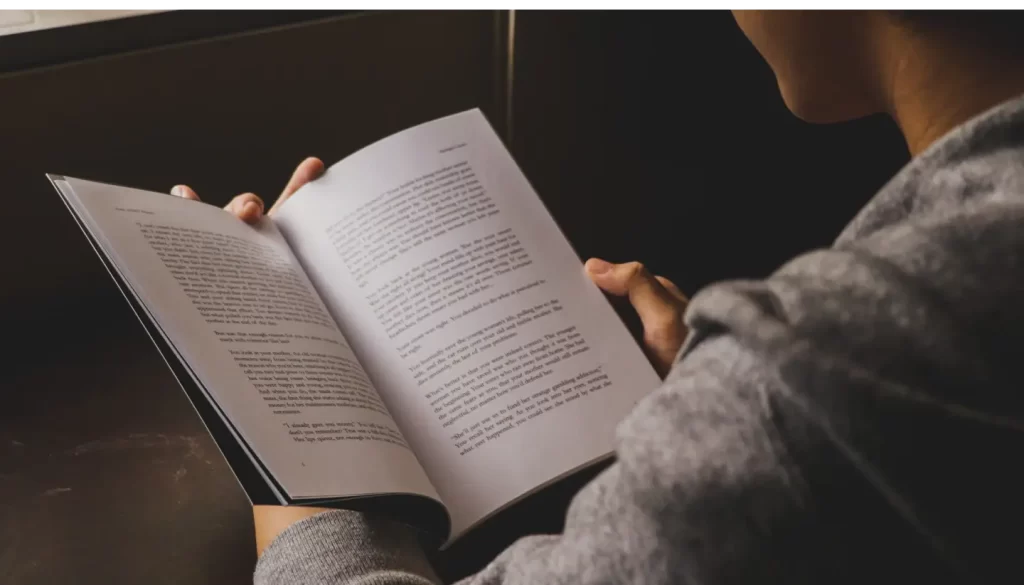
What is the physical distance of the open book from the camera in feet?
1.54

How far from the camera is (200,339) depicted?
1.56 ft

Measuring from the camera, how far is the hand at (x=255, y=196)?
2.05ft

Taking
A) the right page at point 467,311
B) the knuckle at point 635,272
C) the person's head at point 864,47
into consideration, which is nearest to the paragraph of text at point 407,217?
the right page at point 467,311

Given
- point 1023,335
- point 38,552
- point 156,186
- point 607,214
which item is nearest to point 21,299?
point 156,186

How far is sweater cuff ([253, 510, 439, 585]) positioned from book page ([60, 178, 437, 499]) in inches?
1.7

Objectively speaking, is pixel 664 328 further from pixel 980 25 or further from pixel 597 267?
pixel 980 25

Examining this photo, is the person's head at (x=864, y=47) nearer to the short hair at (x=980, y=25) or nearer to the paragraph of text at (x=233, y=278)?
the short hair at (x=980, y=25)

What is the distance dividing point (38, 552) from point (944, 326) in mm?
507

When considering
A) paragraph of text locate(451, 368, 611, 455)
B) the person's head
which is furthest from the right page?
the person's head

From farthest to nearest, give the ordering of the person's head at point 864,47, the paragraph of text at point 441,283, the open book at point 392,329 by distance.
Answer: the paragraph of text at point 441,283 < the open book at point 392,329 < the person's head at point 864,47

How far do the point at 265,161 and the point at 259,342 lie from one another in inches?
12.4

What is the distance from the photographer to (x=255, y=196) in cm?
64

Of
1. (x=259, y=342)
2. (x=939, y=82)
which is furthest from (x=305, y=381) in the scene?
(x=939, y=82)

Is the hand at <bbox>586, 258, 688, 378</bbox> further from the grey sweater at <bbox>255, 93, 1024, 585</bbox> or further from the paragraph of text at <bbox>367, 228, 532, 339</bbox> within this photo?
the grey sweater at <bbox>255, 93, 1024, 585</bbox>
